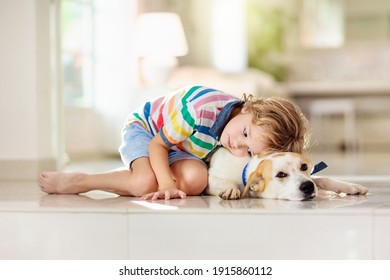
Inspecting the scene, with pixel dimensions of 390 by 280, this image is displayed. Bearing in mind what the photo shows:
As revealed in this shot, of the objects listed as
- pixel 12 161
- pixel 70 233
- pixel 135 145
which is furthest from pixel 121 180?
pixel 12 161

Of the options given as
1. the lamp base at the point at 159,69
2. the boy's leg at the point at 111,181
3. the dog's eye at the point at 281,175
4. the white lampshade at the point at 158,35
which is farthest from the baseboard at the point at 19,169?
the lamp base at the point at 159,69

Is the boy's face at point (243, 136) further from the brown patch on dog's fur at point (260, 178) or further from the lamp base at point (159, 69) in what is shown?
the lamp base at point (159, 69)

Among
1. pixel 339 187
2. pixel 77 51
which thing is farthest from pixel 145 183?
pixel 77 51

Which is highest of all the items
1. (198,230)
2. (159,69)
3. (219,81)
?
(159,69)

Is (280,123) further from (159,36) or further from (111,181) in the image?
(159,36)

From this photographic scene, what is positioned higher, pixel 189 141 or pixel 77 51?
pixel 77 51

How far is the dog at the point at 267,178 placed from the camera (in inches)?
74.4

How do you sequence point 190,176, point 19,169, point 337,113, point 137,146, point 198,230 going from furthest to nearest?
point 337,113
point 19,169
point 137,146
point 190,176
point 198,230

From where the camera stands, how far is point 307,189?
1.87 metres

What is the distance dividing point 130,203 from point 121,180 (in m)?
0.31

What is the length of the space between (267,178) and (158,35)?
3503mm

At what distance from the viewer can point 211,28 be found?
7.40 metres
